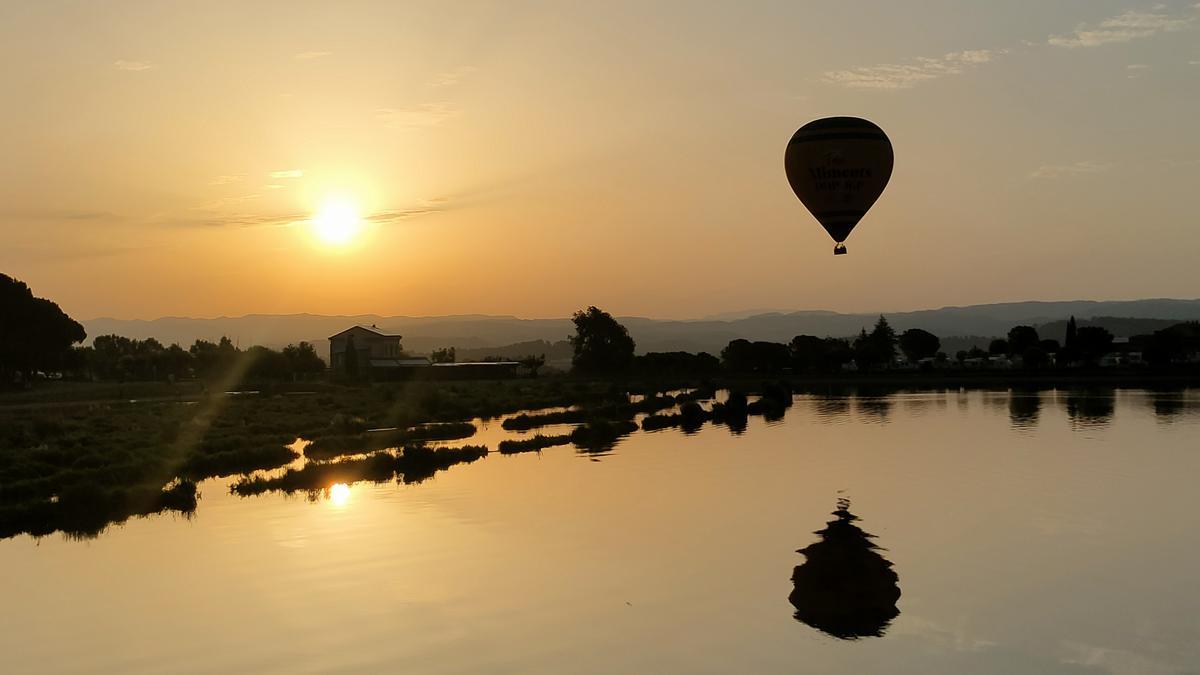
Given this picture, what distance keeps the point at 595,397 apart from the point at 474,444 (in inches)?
1658

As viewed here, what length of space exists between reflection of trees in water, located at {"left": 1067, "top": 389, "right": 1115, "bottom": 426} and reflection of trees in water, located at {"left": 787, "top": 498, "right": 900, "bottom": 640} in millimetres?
41949

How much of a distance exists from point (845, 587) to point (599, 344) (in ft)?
435

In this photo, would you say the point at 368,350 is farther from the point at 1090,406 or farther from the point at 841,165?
the point at 841,165

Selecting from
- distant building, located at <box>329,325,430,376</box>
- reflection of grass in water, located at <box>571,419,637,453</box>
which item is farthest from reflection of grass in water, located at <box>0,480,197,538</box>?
distant building, located at <box>329,325,430,376</box>

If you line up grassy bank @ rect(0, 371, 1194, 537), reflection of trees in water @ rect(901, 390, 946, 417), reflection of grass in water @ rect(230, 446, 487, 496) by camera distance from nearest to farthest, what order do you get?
grassy bank @ rect(0, 371, 1194, 537) < reflection of grass in water @ rect(230, 446, 487, 496) < reflection of trees in water @ rect(901, 390, 946, 417)

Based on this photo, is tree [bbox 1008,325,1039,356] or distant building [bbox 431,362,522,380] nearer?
distant building [bbox 431,362,522,380]

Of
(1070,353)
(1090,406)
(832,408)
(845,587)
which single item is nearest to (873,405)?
(832,408)

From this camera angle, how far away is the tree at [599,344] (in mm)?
156375

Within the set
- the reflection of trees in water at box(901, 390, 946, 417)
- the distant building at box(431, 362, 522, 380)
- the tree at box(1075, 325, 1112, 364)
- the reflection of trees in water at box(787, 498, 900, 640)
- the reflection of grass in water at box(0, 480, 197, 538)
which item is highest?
the tree at box(1075, 325, 1112, 364)

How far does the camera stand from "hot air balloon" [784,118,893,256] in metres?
46.7

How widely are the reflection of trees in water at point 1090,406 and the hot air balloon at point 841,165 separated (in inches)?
1023

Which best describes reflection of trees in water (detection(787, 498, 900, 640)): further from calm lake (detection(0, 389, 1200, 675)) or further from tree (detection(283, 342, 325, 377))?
tree (detection(283, 342, 325, 377))

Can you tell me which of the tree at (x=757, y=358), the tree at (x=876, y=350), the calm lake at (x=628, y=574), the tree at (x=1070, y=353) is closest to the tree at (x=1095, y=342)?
the tree at (x=1070, y=353)

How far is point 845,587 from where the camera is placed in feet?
79.8
